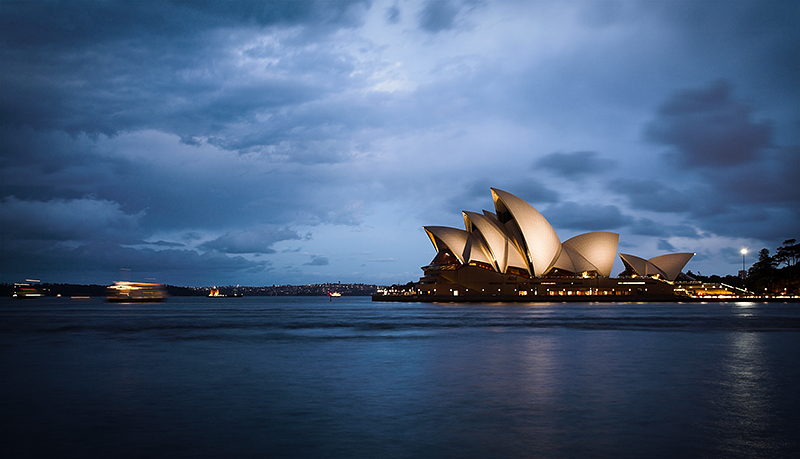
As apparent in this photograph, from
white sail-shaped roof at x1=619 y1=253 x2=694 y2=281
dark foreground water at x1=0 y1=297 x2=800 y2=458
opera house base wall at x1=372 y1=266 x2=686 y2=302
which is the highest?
white sail-shaped roof at x1=619 y1=253 x2=694 y2=281

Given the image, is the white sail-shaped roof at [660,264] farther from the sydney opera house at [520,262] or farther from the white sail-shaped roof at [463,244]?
the white sail-shaped roof at [463,244]

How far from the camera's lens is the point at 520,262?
92.9m

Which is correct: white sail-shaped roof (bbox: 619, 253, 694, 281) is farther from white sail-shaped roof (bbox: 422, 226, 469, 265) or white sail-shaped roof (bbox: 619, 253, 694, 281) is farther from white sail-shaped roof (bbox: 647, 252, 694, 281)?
white sail-shaped roof (bbox: 422, 226, 469, 265)

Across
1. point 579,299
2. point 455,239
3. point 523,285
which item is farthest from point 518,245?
point 579,299

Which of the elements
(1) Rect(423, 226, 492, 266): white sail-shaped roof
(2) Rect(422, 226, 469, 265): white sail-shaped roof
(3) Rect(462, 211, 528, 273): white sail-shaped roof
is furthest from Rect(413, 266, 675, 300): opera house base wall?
(2) Rect(422, 226, 469, 265): white sail-shaped roof

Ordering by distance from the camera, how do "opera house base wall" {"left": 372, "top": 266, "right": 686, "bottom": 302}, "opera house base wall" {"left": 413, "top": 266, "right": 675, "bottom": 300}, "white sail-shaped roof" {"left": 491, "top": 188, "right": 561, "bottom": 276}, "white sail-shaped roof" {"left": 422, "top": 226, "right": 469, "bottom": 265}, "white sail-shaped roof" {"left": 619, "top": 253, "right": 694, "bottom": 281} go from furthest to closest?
"white sail-shaped roof" {"left": 619, "top": 253, "right": 694, "bottom": 281} → "white sail-shaped roof" {"left": 422, "top": 226, "right": 469, "bottom": 265} → "opera house base wall" {"left": 413, "top": 266, "right": 675, "bottom": 300} → "opera house base wall" {"left": 372, "top": 266, "right": 686, "bottom": 302} → "white sail-shaped roof" {"left": 491, "top": 188, "right": 561, "bottom": 276}

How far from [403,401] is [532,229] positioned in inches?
2970

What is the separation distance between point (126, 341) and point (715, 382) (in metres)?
23.8

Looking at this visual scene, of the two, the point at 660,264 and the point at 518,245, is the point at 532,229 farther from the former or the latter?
the point at 660,264

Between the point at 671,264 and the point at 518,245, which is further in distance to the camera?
the point at 671,264

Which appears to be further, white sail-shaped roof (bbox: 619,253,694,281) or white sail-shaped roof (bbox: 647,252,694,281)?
white sail-shaped roof (bbox: 647,252,694,281)

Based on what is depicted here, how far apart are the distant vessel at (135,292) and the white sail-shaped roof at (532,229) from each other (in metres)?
60.9

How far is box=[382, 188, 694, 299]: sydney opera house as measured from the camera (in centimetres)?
8831

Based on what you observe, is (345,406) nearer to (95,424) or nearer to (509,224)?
(95,424)
